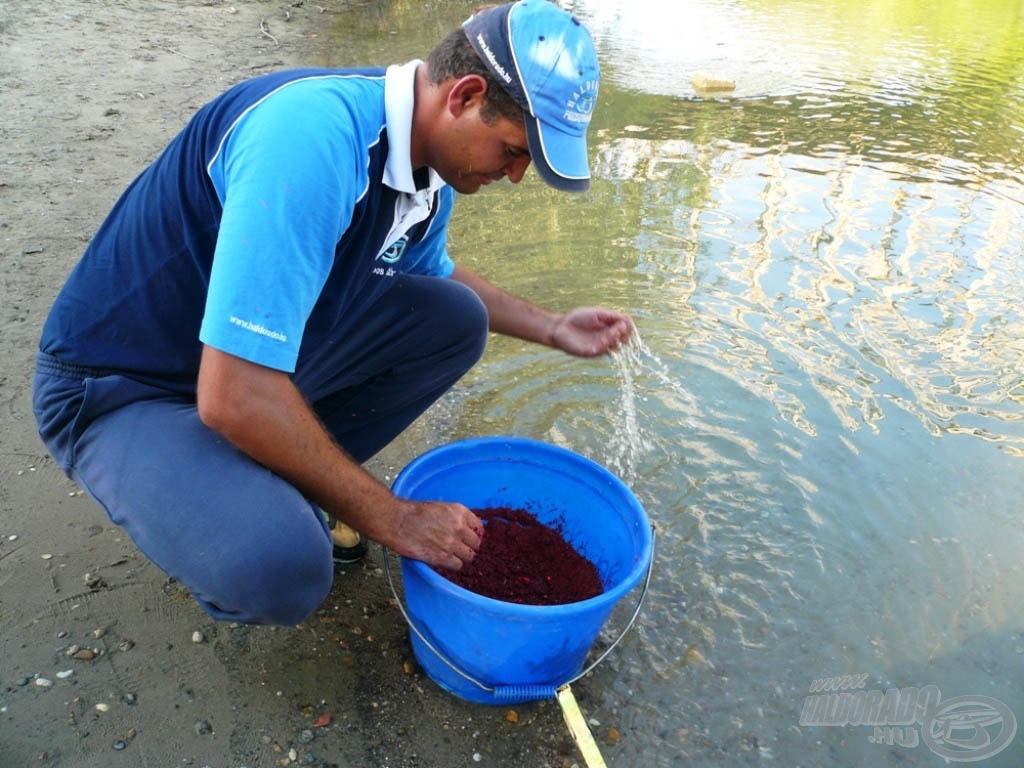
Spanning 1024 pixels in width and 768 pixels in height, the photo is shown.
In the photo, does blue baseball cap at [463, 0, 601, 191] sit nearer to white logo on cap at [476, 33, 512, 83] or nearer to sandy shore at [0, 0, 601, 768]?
white logo on cap at [476, 33, 512, 83]

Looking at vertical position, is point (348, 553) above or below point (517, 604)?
below

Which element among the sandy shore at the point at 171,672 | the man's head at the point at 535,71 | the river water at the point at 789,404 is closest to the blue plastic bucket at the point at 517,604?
the sandy shore at the point at 171,672

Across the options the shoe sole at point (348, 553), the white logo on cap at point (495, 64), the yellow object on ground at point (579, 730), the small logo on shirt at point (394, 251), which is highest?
the white logo on cap at point (495, 64)

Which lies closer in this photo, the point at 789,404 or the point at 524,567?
the point at 524,567

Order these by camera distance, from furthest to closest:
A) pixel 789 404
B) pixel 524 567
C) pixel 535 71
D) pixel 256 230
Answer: pixel 789 404 < pixel 524 567 < pixel 535 71 < pixel 256 230

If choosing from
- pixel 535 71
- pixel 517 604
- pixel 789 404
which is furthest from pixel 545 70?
pixel 789 404

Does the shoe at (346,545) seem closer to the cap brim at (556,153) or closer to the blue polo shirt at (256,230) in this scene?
the blue polo shirt at (256,230)

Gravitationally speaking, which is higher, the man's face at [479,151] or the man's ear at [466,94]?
the man's ear at [466,94]

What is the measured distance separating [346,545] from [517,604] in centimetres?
77

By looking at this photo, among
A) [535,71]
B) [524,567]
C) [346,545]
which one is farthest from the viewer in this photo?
[346,545]

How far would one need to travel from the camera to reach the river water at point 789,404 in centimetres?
224

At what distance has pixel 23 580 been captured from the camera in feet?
7.16

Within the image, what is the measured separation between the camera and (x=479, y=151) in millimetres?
1751

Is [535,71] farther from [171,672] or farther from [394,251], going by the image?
[171,672]
